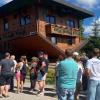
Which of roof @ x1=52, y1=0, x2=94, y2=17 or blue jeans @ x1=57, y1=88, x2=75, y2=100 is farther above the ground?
roof @ x1=52, y1=0, x2=94, y2=17

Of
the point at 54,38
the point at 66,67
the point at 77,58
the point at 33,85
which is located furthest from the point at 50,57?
the point at 66,67

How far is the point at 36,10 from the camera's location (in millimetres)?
35031

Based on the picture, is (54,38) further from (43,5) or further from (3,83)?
(3,83)

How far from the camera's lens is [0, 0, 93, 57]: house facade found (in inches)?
1319

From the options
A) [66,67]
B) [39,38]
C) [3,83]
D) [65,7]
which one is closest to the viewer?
[66,67]

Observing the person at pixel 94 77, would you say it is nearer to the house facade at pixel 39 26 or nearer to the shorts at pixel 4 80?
the shorts at pixel 4 80

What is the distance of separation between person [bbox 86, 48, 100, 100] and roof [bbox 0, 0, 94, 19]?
25.3m

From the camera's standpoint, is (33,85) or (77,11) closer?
(33,85)

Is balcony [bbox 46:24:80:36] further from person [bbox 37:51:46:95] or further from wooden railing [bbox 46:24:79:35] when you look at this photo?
person [bbox 37:51:46:95]

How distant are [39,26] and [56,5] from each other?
127 inches

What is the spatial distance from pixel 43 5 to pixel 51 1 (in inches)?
38.0

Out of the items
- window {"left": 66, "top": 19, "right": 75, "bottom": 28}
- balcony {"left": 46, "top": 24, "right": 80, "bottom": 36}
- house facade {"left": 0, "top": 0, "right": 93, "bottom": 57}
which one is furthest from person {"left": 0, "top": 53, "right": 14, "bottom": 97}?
window {"left": 66, "top": 19, "right": 75, "bottom": 28}

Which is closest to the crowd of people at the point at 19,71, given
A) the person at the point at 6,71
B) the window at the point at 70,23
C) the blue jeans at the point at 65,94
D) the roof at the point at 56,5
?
the person at the point at 6,71

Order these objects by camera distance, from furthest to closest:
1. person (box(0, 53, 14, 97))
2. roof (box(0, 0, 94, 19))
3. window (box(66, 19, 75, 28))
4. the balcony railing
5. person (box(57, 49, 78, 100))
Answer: window (box(66, 19, 75, 28)) → roof (box(0, 0, 94, 19)) → the balcony railing → person (box(0, 53, 14, 97)) → person (box(57, 49, 78, 100))
